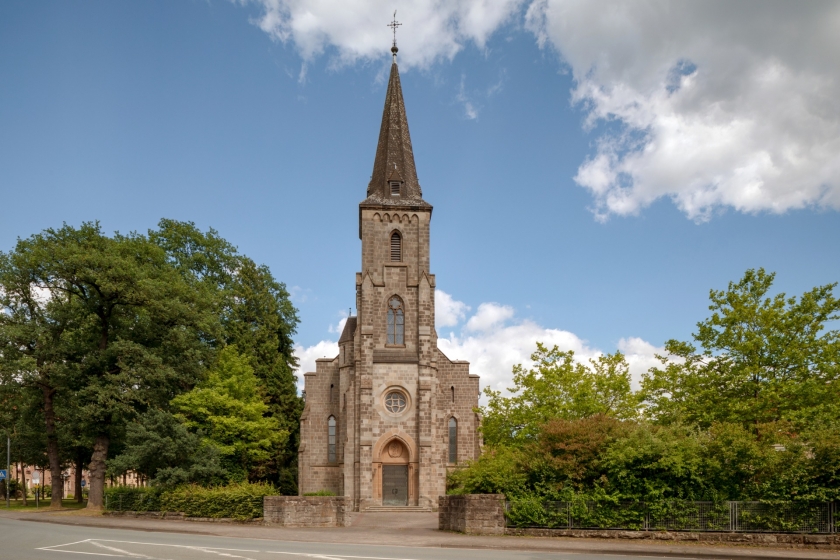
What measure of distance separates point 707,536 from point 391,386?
22.0 m

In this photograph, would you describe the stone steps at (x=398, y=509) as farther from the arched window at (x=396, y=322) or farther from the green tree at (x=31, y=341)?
the green tree at (x=31, y=341)

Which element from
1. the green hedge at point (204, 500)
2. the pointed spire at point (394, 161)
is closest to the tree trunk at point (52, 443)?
the green hedge at point (204, 500)

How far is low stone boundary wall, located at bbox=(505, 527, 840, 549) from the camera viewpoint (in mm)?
17875

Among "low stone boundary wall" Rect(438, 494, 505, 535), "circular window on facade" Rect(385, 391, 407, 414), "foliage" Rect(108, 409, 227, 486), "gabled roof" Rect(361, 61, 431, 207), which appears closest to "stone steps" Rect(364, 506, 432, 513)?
"circular window on facade" Rect(385, 391, 407, 414)

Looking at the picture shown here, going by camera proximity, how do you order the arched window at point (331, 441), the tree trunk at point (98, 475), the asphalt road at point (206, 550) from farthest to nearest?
the arched window at point (331, 441) → the tree trunk at point (98, 475) → the asphalt road at point (206, 550)

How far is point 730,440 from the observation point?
62.1 feet

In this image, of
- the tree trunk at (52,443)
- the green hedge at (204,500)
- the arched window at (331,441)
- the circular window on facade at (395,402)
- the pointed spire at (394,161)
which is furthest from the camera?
the pointed spire at (394,161)

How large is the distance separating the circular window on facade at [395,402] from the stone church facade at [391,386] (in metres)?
0.06

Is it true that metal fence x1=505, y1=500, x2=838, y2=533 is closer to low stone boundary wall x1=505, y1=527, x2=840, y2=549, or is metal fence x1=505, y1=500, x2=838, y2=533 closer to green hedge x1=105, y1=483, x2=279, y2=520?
low stone boundary wall x1=505, y1=527, x2=840, y2=549

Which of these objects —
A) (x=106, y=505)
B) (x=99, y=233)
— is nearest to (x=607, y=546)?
(x=106, y=505)

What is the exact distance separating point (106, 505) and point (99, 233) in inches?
531

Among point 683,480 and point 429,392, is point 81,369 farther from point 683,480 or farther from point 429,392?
point 683,480

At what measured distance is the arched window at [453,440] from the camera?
1574 inches

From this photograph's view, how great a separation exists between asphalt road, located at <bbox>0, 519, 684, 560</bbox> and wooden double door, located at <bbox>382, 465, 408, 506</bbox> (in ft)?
60.2
